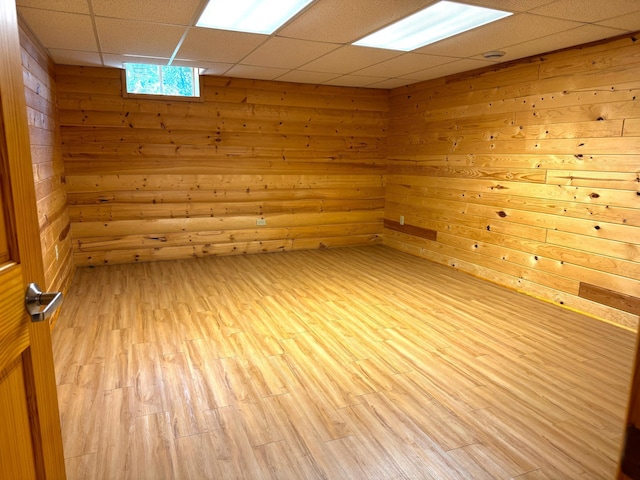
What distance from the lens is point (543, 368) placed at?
276 centimetres

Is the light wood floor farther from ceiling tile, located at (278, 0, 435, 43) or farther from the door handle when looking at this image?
ceiling tile, located at (278, 0, 435, 43)

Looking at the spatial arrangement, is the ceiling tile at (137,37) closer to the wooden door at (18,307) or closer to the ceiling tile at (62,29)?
the ceiling tile at (62,29)

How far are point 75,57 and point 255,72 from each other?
182 centimetres

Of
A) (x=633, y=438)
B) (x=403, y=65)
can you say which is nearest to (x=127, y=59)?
(x=403, y=65)

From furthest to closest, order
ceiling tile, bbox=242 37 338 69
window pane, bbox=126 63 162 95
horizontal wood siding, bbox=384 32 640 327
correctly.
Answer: window pane, bbox=126 63 162 95 < ceiling tile, bbox=242 37 338 69 < horizontal wood siding, bbox=384 32 640 327

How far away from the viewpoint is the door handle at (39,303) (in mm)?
1006

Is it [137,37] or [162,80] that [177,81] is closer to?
[162,80]

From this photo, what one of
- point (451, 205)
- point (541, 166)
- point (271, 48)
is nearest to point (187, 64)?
point (271, 48)

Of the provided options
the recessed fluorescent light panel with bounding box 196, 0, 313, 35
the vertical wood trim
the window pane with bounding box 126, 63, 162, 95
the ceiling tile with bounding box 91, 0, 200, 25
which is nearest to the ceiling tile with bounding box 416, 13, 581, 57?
the recessed fluorescent light panel with bounding box 196, 0, 313, 35

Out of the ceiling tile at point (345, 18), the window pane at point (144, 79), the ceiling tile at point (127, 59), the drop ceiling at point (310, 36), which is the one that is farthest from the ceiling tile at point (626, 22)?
the window pane at point (144, 79)

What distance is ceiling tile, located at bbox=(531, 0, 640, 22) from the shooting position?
2611 millimetres

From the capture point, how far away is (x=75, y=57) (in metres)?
4.27

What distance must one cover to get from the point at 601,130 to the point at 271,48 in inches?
112

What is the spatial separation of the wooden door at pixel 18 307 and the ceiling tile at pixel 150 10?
1.99 m
